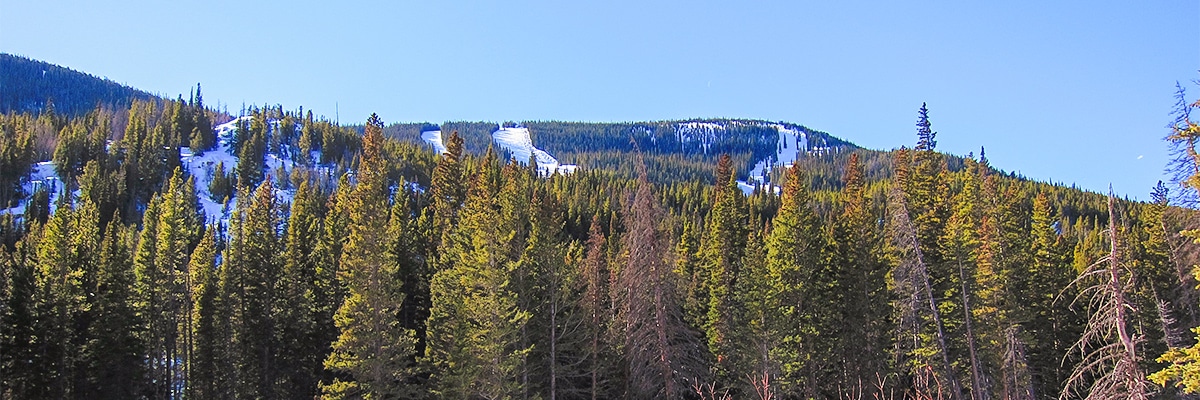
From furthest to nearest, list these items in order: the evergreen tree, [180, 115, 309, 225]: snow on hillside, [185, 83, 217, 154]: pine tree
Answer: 1. [185, 83, 217, 154]: pine tree
2. [180, 115, 309, 225]: snow on hillside
3. the evergreen tree

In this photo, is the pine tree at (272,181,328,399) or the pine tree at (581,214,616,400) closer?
the pine tree at (581,214,616,400)

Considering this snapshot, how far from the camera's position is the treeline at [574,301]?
2623cm

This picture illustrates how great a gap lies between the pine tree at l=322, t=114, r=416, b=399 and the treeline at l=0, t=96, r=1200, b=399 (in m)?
0.08

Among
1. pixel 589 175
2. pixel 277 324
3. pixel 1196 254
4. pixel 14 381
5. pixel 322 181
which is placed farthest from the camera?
pixel 589 175

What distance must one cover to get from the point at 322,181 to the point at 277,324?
106072 mm

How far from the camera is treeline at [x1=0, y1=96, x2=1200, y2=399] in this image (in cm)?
2623

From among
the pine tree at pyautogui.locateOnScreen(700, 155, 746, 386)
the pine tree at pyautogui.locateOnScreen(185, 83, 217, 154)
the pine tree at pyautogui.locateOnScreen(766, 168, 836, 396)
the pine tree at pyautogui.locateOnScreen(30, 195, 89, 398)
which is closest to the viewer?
the pine tree at pyautogui.locateOnScreen(30, 195, 89, 398)

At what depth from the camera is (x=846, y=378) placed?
32719 mm

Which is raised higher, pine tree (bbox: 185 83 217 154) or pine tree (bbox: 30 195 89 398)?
pine tree (bbox: 185 83 217 154)

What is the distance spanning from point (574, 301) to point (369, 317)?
7.79 meters

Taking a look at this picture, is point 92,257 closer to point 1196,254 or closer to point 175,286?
point 175,286

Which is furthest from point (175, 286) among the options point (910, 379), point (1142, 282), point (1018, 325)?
point (1142, 282)

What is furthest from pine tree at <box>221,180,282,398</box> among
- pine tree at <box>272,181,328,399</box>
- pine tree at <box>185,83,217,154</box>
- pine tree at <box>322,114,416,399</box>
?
pine tree at <box>185,83,217,154</box>

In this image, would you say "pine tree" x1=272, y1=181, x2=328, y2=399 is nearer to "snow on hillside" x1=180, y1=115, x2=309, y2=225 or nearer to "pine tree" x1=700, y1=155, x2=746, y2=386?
"pine tree" x1=700, y1=155, x2=746, y2=386
